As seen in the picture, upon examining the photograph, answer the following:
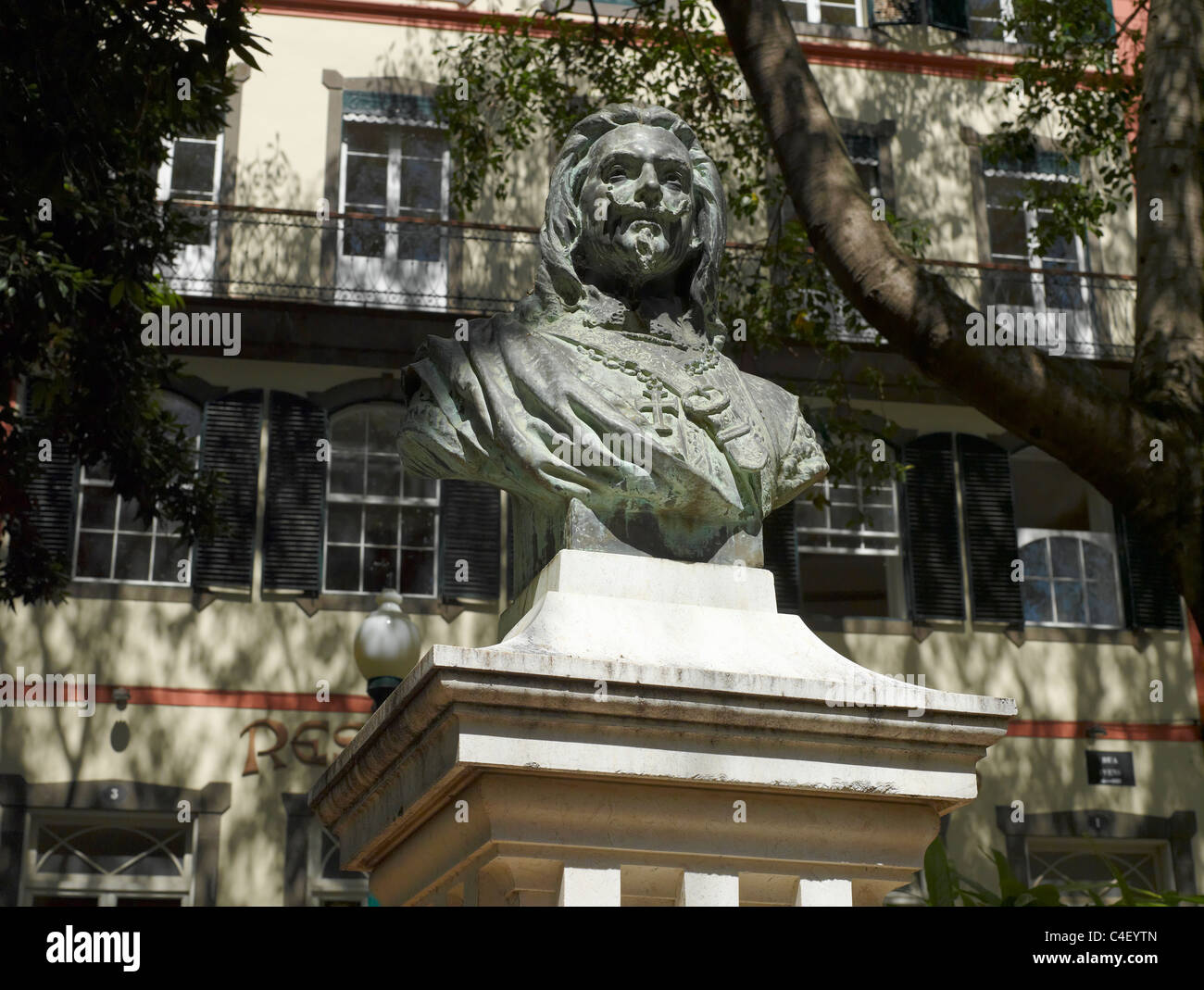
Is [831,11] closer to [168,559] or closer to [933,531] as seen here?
[933,531]

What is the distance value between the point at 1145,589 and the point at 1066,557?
76cm

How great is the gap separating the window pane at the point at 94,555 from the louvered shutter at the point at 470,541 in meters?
2.74

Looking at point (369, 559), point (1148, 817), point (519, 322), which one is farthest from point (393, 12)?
point (519, 322)

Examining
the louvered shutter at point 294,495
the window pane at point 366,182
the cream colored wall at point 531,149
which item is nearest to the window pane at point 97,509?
the louvered shutter at point 294,495

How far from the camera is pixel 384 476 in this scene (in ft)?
49.4

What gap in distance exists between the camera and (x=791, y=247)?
405 inches

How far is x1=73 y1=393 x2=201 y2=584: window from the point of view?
14.3 m

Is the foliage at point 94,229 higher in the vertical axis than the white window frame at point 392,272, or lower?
lower

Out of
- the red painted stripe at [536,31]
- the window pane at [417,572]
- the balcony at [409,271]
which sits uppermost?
the red painted stripe at [536,31]

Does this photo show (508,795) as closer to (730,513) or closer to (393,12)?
(730,513)

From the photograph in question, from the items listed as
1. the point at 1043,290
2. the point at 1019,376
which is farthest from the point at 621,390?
the point at 1043,290

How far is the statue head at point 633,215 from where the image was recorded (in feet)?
14.4

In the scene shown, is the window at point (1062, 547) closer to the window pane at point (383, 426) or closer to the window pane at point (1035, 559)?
the window pane at point (1035, 559)

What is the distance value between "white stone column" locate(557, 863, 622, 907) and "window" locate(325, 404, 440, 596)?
10.9 m
